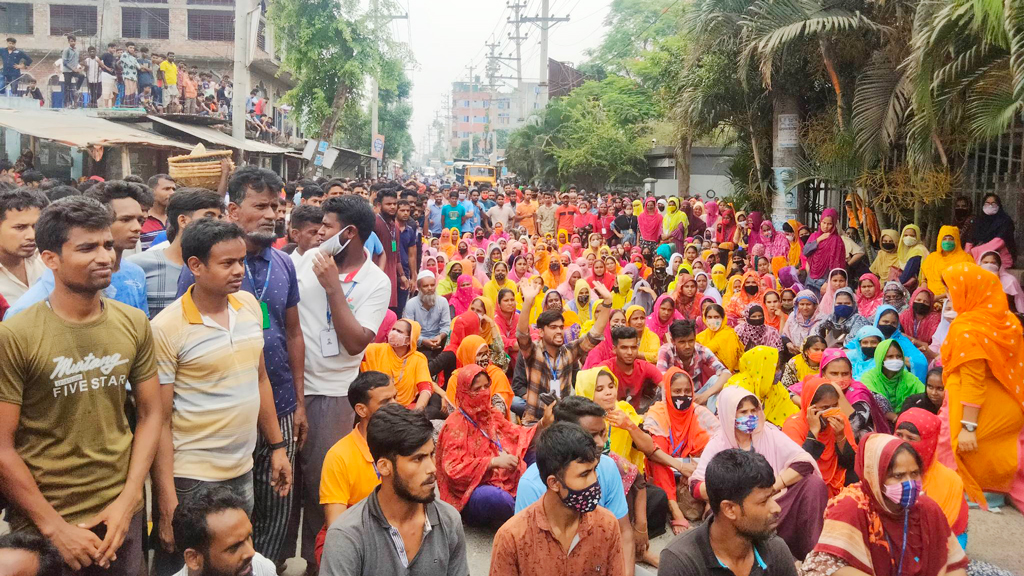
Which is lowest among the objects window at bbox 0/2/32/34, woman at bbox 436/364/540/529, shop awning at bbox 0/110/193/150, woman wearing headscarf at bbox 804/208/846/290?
woman at bbox 436/364/540/529

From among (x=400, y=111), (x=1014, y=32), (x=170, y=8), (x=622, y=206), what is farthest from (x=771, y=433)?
(x=400, y=111)

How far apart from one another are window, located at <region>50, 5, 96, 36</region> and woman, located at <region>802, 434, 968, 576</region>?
1384 inches

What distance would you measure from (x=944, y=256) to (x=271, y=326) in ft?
26.1

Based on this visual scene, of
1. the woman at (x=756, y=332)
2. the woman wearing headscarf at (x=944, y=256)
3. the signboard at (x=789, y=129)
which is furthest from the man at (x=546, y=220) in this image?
the woman at (x=756, y=332)

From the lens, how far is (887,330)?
7.55 meters

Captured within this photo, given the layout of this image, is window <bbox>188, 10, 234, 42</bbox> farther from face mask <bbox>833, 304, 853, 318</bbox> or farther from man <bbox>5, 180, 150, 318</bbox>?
man <bbox>5, 180, 150, 318</bbox>

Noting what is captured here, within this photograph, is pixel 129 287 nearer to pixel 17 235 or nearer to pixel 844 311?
pixel 17 235

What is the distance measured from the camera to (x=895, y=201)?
11.0m

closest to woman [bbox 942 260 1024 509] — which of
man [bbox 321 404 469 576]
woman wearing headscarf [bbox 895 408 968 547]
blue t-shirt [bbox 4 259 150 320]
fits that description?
woman wearing headscarf [bbox 895 408 968 547]

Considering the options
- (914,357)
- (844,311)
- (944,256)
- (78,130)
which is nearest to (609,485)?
(914,357)

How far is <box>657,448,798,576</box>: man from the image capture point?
3262 millimetres

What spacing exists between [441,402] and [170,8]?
32.0m

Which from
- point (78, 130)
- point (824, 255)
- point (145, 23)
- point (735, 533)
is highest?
point (145, 23)

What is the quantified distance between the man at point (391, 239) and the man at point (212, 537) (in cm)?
488
